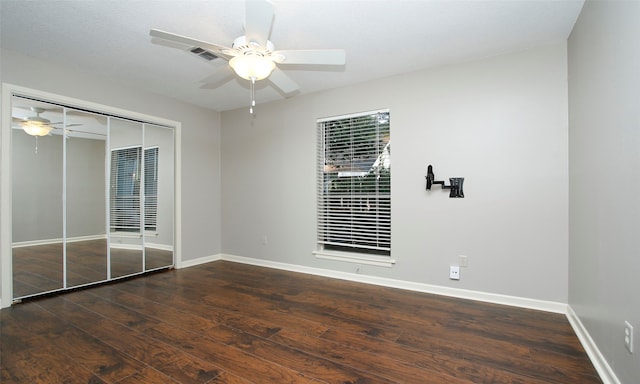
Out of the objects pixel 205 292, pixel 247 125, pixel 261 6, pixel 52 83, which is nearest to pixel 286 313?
pixel 205 292

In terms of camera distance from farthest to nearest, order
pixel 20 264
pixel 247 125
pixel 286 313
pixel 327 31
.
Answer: pixel 247 125, pixel 20 264, pixel 286 313, pixel 327 31

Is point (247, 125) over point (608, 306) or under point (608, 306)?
over

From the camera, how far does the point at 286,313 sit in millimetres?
A: 2844

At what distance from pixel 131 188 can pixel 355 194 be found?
10.1ft

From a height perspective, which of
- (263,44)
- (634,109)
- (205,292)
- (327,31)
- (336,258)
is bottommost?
(205,292)

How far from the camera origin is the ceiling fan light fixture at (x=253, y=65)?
2.23 meters

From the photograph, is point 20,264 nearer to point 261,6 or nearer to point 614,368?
point 261,6

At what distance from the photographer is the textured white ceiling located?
2289 mm

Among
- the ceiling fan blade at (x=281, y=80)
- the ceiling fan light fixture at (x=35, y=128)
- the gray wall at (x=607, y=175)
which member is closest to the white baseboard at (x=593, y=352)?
the gray wall at (x=607, y=175)

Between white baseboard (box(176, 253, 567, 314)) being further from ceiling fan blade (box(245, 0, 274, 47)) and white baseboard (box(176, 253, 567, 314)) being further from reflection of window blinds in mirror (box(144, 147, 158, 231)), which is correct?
ceiling fan blade (box(245, 0, 274, 47))

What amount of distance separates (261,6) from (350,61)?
66.2 inches

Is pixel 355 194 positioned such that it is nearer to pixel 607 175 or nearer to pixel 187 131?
pixel 607 175

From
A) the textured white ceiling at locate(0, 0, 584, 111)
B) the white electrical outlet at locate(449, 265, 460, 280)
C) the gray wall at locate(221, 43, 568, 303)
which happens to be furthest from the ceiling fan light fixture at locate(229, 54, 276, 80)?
the white electrical outlet at locate(449, 265, 460, 280)

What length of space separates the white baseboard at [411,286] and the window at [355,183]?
353mm
